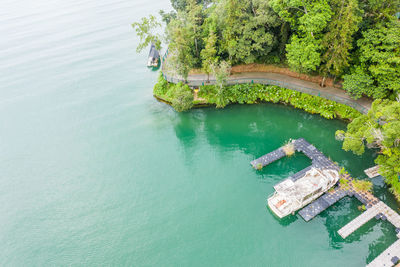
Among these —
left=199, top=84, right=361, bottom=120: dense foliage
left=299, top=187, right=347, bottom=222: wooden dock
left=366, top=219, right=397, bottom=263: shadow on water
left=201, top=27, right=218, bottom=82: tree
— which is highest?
left=201, top=27, right=218, bottom=82: tree

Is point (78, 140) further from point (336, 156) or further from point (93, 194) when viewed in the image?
point (336, 156)

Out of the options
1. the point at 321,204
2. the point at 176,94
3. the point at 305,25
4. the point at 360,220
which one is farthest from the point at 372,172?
the point at 176,94

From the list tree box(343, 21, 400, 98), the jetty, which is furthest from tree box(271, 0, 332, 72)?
the jetty

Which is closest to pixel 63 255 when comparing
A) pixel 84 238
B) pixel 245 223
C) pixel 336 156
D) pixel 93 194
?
pixel 84 238

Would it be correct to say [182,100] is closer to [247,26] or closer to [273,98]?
[247,26]

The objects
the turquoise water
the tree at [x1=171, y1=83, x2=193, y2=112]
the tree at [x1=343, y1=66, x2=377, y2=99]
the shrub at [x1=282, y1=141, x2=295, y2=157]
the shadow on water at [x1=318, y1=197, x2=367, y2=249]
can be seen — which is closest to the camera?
the shadow on water at [x1=318, y1=197, x2=367, y2=249]

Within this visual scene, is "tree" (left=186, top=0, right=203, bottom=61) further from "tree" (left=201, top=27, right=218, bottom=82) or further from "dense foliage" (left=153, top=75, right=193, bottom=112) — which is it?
"dense foliage" (left=153, top=75, right=193, bottom=112)

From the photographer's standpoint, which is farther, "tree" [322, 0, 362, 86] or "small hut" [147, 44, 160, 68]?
"small hut" [147, 44, 160, 68]
